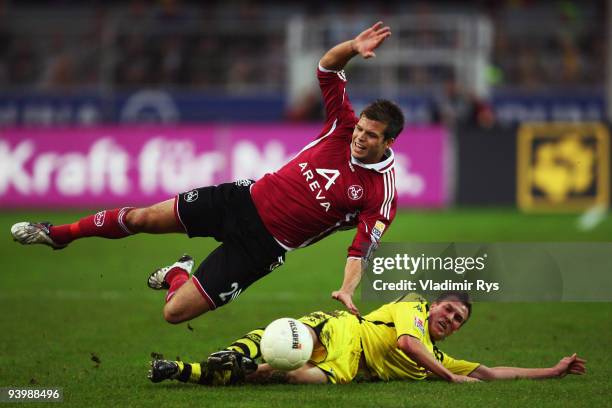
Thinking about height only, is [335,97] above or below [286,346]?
above

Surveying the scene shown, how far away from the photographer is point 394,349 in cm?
784

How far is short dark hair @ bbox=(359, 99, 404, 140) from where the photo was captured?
782cm

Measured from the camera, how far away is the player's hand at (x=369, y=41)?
764 cm

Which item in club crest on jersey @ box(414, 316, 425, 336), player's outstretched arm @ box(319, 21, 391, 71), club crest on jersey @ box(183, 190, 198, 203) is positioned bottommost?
club crest on jersey @ box(414, 316, 425, 336)

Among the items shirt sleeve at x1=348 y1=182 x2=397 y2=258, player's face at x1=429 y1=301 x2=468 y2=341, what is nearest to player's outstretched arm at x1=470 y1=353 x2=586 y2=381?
player's face at x1=429 y1=301 x2=468 y2=341

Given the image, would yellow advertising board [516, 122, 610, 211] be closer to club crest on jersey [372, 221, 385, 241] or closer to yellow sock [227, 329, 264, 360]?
club crest on jersey [372, 221, 385, 241]

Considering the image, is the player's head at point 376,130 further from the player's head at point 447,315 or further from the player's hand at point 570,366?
the player's hand at point 570,366

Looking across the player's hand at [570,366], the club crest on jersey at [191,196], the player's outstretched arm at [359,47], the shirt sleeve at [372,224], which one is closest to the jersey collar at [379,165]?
the shirt sleeve at [372,224]

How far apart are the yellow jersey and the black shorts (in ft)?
3.12

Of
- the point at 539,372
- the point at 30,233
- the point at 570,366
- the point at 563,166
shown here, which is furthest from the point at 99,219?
the point at 563,166

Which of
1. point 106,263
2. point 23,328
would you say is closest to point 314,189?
point 23,328

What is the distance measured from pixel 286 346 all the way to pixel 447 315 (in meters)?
1.27

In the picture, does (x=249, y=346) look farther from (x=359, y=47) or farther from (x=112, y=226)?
(x=359, y=47)

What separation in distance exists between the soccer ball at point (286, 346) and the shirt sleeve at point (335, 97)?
5.62ft
